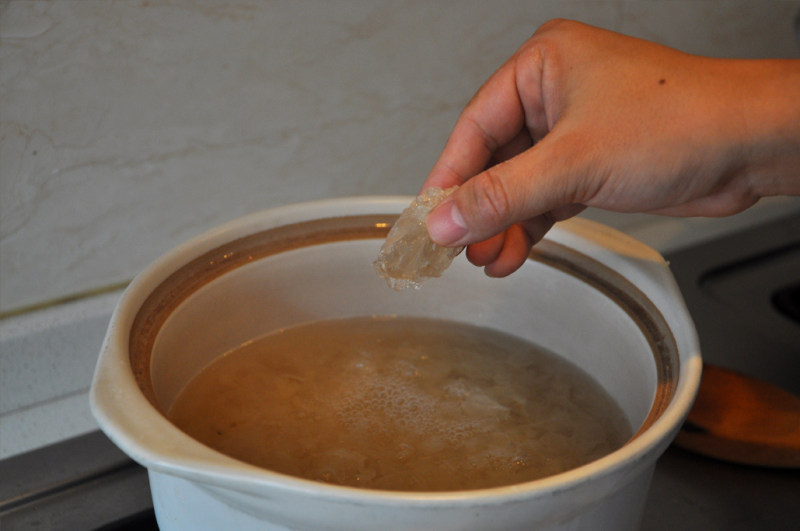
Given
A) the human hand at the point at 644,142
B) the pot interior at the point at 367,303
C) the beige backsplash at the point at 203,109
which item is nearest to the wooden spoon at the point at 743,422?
the pot interior at the point at 367,303

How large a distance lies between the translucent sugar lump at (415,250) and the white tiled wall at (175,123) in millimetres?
326

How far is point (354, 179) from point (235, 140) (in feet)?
0.54

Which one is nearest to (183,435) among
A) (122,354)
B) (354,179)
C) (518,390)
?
(122,354)

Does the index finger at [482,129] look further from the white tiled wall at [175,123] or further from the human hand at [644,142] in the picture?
the white tiled wall at [175,123]

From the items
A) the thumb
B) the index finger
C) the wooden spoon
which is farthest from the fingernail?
the wooden spoon

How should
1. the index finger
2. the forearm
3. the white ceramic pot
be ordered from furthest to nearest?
the index finger
the forearm
the white ceramic pot

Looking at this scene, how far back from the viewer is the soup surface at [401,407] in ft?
1.86

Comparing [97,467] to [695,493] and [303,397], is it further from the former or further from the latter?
[695,493]

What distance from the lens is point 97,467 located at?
74 centimetres

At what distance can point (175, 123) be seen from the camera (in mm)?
829

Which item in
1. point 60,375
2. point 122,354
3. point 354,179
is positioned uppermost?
point 122,354

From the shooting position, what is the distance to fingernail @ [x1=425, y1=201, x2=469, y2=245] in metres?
0.55

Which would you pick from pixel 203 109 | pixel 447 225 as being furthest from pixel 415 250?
pixel 203 109

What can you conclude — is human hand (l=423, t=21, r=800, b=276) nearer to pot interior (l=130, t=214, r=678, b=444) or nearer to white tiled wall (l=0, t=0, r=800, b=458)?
pot interior (l=130, t=214, r=678, b=444)
